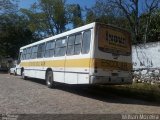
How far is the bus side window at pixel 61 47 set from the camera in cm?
1742

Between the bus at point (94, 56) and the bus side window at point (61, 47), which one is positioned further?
the bus side window at point (61, 47)

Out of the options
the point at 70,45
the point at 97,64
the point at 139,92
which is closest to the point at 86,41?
the point at 97,64

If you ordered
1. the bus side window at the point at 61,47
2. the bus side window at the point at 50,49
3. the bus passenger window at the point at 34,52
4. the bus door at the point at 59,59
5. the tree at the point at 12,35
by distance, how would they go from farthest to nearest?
the tree at the point at 12,35 < the bus passenger window at the point at 34,52 < the bus side window at the point at 50,49 < the bus side window at the point at 61,47 < the bus door at the point at 59,59

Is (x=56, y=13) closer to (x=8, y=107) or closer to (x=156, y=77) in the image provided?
(x=156, y=77)

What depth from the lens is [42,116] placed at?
383 inches

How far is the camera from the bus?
14.3 metres

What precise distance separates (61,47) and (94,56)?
162 inches

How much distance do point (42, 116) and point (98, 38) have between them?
18.5 feet

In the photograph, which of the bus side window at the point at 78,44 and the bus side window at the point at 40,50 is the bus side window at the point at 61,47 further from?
the bus side window at the point at 40,50

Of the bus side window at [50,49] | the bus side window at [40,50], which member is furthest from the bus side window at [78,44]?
the bus side window at [40,50]

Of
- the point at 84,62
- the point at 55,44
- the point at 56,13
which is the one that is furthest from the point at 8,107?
the point at 56,13

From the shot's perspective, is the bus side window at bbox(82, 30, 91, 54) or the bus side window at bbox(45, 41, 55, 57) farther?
the bus side window at bbox(45, 41, 55, 57)

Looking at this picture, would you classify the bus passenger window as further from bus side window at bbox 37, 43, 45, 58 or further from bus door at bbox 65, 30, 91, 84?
bus door at bbox 65, 30, 91, 84

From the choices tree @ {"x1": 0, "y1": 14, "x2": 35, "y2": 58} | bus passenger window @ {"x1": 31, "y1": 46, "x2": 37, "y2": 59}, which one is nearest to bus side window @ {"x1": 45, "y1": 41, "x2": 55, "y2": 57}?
bus passenger window @ {"x1": 31, "y1": 46, "x2": 37, "y2": 59}
